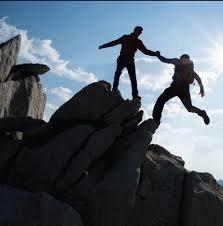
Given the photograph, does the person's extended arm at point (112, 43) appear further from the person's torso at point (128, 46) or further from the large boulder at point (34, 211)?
the large boulder at point (34, 211)

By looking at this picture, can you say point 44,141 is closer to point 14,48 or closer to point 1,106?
point 1,106

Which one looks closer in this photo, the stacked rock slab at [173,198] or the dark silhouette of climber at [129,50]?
the stacked rock slab at [173,198]

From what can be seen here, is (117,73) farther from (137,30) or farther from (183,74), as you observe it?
(183,74)

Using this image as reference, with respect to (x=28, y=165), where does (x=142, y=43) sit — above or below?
above

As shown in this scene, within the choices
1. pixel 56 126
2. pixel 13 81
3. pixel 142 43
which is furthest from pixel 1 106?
pixel 142 43

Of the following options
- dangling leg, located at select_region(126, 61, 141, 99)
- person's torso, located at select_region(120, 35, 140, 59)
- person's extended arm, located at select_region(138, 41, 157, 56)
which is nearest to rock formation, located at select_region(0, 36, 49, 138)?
dangling leg, located at select_region(126, 61, 141, 99)

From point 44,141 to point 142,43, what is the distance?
29.0ft

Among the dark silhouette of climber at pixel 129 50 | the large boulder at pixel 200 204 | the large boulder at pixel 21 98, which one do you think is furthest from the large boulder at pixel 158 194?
the large boulder at pixel 21 98

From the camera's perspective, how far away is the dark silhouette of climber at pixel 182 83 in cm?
2470

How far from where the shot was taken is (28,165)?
2153 centimetres

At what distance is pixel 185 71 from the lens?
80.9 feet

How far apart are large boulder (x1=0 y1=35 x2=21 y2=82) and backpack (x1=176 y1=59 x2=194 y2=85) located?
12468mm

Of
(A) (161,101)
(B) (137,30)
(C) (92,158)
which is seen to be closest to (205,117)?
(A) (161,101)

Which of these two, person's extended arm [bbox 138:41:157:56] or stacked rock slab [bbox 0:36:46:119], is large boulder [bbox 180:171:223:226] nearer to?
person's extended arm [bbox 138:41:157:56]
